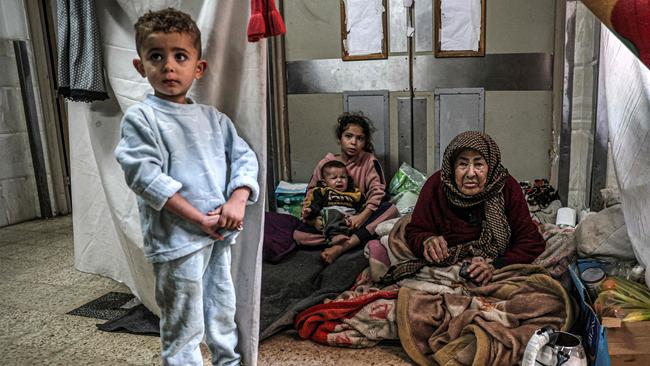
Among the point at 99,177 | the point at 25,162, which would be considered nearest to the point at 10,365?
the point at 99,177

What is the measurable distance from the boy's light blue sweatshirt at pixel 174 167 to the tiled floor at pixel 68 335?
90cm

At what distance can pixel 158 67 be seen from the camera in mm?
1659

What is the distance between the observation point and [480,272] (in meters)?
2.52

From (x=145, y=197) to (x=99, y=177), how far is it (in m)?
1.49

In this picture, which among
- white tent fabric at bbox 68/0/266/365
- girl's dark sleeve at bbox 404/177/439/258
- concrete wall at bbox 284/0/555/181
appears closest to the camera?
white tent fabric at bbox 68/0/266/365

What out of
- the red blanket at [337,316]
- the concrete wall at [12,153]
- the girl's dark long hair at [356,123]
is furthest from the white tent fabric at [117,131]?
the concrete wall at [12,153]

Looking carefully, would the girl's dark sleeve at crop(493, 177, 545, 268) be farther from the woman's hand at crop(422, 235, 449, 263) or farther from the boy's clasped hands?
the boy's clasped hands

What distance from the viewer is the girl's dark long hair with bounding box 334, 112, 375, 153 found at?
381cm

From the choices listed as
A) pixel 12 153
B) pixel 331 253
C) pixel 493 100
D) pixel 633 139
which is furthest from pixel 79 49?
pixel 12 153

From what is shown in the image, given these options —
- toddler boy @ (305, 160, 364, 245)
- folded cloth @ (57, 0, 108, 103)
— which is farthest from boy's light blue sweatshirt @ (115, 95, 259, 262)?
toddler boy @ (305, 160, 364, 245)

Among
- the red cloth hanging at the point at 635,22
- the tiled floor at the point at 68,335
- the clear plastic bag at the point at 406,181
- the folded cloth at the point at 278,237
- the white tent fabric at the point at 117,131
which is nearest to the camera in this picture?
the red cloth hanging at the point at 635,22

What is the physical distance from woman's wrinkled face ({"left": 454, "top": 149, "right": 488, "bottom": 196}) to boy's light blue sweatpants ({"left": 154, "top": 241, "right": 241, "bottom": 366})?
1273 millimetres

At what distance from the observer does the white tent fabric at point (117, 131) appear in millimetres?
1904

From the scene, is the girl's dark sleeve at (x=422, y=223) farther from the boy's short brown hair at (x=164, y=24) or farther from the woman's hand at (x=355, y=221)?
the boy's short brown hair at (x=164, y=24)
